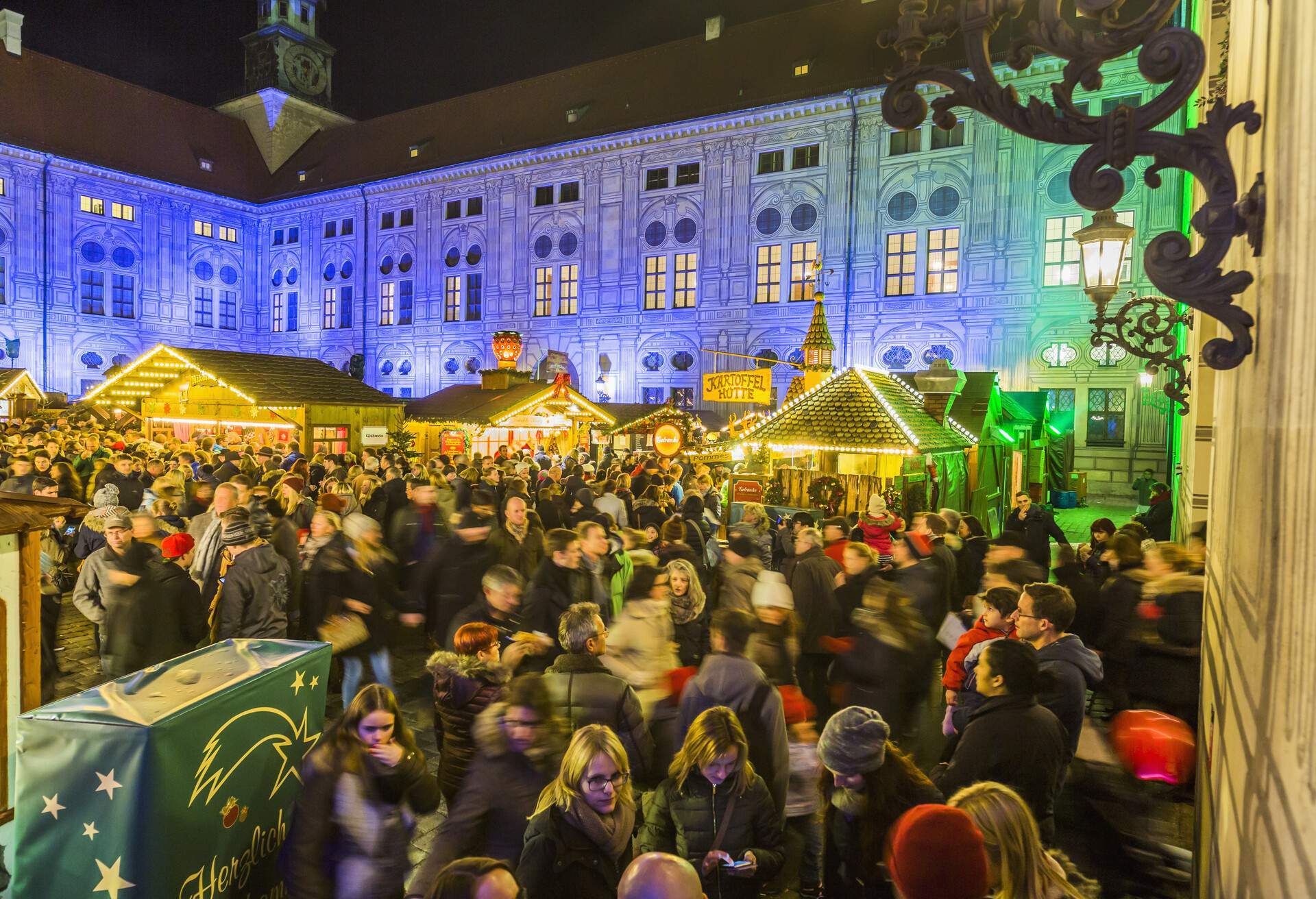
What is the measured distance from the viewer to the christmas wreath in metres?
12.5

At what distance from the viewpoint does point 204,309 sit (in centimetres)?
4247

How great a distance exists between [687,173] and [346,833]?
31.5 m

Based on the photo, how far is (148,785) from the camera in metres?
3.04

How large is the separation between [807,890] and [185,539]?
4871mm

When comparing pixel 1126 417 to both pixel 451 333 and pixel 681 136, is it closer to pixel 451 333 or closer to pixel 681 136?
pixel 681 136

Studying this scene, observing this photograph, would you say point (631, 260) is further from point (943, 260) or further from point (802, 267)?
point (943, 260)

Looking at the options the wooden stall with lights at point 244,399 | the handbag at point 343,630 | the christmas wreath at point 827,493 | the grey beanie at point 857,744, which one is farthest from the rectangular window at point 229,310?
the grey beanie at point 857,744

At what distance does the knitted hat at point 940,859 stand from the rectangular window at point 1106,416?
26539 mm

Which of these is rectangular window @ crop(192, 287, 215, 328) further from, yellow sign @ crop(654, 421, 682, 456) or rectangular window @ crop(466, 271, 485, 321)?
yellow sign @ crop(654, 421, 682, 456)

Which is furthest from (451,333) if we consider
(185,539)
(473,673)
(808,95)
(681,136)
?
(473,673)

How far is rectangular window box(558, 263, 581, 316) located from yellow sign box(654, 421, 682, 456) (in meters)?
18.8

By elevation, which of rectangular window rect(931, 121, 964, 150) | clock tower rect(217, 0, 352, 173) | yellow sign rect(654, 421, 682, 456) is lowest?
yellow sign rect(654, 421, 682, 456)

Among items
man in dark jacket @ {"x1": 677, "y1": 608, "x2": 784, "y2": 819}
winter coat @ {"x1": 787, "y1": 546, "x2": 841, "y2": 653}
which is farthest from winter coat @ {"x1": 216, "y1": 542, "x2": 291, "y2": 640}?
winter coat @ {"x1": 787, "y1": 546, "x2": 841, "y2": 653}

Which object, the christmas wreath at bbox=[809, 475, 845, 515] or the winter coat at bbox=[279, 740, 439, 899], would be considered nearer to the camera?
the winter coat at bbox=[279, 740, 439, 899]
